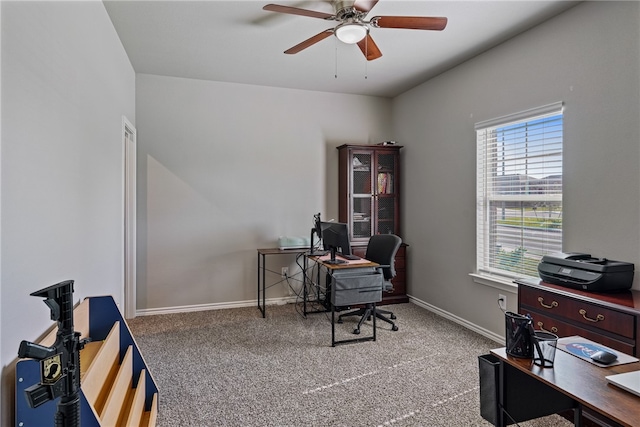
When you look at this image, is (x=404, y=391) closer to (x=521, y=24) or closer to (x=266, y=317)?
(x=266, y=317)

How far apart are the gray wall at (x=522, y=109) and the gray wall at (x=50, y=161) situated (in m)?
3.30

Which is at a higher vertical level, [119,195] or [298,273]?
[119,195]

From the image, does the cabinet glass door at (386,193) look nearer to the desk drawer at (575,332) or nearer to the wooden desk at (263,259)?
the wooden desk at (263,259)

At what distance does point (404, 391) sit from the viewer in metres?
2.46

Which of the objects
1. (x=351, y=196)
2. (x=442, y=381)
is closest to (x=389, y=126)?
(x=351, y=196)

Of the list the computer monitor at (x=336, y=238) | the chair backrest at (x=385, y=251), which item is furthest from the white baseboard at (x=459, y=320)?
the computer monitor at (x=336, y=238)

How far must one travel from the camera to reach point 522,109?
3047 mm

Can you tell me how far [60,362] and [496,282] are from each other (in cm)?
335

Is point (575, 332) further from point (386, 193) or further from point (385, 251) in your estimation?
point (386, 193)

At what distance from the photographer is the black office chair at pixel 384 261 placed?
12.3 ft

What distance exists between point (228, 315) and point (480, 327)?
2752 millimetres

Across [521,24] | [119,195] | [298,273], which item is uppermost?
[521,24]

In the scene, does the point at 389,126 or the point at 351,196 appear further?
the point at 389,126

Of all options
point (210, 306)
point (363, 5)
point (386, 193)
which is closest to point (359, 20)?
point (363, 5)
